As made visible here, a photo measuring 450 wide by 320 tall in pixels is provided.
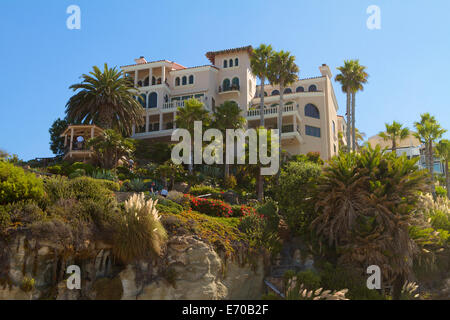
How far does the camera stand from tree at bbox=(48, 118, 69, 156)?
50.1 m

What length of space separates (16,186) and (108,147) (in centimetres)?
1564

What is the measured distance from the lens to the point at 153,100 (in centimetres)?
5088

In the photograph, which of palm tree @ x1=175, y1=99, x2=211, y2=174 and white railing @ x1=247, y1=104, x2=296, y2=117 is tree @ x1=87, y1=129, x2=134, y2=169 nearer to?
palm tree @ x1=175, y1=99, x2=211, y2=174

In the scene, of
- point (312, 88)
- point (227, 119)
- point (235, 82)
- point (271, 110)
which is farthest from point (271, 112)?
point (227, 119)

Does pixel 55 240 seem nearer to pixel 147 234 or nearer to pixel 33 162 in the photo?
pixel 147 234

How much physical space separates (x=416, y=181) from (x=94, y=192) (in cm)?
1489

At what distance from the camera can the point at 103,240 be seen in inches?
726

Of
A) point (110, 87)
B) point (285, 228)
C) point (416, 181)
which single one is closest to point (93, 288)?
point (285, 228)

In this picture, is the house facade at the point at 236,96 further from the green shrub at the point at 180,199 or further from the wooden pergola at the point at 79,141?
the green shrub at the point at 180,199

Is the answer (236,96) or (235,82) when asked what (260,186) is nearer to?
(236,96)

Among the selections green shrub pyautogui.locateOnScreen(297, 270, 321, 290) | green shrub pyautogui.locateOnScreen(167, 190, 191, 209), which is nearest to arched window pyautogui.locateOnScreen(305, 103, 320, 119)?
green shrub pyautogui.locateOnScreen(167, 190, 191, 209)

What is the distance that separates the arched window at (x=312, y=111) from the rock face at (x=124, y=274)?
1256 inches

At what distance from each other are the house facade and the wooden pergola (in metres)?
8.82
